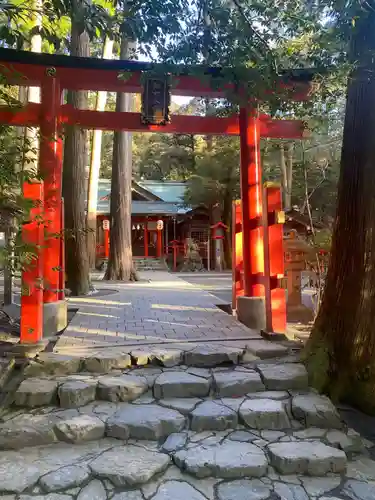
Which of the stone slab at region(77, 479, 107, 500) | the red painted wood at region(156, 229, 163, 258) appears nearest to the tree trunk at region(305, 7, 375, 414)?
the stone slab at region(77, 479, 107, 500)

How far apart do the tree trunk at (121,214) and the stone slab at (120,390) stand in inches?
434

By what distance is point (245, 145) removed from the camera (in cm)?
571

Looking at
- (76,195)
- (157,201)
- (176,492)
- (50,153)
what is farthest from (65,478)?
(157,201)

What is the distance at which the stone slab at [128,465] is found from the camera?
2.44 m

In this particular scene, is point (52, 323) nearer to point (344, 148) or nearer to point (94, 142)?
point (344, 148)

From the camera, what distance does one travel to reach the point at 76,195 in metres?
9.84

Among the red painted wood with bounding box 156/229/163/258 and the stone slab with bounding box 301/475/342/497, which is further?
the red painted wood with bounding box 156/229/163/258

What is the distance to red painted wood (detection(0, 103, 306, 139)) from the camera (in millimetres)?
5191

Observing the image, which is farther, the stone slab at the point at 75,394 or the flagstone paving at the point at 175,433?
the stone slab at the point at 75,394

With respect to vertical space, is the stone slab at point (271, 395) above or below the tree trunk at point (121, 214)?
below

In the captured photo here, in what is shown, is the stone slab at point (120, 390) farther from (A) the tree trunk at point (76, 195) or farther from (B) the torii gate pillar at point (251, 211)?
(A) the tree trunk at point (76, 195)

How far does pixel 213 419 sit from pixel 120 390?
81 cm

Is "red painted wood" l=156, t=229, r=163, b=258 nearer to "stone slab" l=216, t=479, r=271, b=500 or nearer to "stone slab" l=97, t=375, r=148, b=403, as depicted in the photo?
"stone slab" l=97, t=375, r=148, b=403

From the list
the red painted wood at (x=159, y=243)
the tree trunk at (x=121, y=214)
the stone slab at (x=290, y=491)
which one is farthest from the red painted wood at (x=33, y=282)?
the red painted wood at (x=159, y=243)
